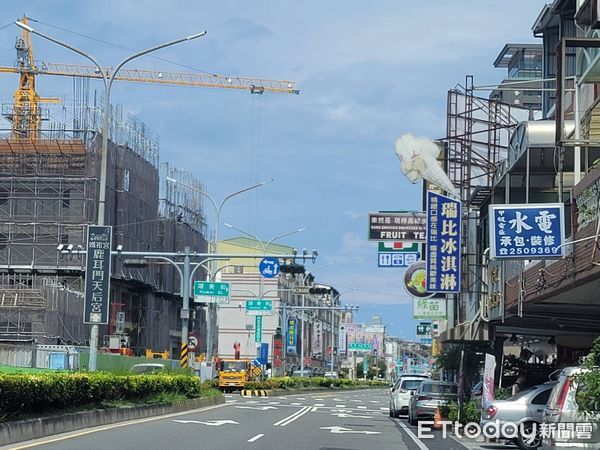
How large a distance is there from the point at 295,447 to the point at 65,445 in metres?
4.41

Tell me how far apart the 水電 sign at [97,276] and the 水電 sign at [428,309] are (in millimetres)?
28069

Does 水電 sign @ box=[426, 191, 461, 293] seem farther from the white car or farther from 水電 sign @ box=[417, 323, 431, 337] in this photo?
水電 sign @ box=[417, 323, 431, 337]

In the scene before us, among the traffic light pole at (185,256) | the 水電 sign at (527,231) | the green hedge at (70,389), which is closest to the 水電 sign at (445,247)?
the traffic light pole at (185,256)

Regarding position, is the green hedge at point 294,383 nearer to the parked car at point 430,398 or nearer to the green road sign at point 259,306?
the green road sign at point 259,306

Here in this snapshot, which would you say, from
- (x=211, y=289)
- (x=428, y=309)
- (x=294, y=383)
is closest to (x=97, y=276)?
(x=211, y=289)

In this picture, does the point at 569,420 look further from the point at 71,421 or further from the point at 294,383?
the point at 294,383

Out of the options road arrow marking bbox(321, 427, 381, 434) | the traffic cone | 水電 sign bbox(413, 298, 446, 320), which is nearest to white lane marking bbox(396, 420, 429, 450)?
the traffic cone

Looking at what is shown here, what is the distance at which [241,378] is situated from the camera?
187 feet

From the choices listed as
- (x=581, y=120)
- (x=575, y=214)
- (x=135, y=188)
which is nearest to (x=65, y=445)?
(x=575, y=214)

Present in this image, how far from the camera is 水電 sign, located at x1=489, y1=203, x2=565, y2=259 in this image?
18.0 m

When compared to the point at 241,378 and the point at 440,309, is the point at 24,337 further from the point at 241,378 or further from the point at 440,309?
the point at 440,309

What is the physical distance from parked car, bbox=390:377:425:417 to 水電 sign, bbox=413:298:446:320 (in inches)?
666

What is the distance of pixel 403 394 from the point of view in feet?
113

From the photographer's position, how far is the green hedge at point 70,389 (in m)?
17.2
